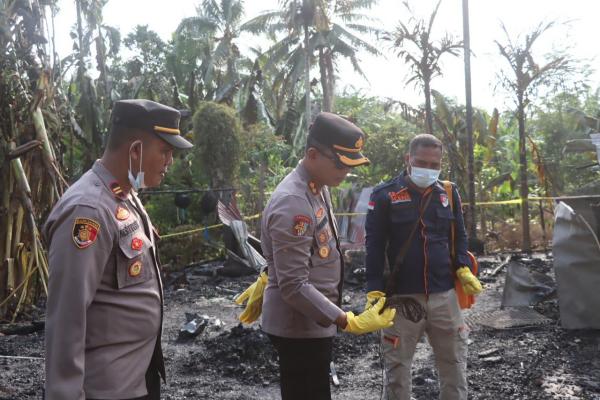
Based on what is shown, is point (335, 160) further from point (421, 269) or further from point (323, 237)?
point (421, 269)

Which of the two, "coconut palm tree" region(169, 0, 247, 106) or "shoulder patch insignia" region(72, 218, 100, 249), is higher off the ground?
"coconut palm tree" region(169, 0, 247, 106)

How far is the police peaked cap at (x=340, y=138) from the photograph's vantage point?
262cm

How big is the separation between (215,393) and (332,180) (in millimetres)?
2849

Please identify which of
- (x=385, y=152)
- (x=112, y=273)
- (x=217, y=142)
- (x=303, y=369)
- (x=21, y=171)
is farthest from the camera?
(x=385, y=152)

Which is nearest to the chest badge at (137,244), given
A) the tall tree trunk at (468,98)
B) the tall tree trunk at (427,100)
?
the tall tree trunk at (468,98)

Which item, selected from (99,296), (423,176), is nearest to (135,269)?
(99,296)

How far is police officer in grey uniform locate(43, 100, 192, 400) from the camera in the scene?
171 centimetres

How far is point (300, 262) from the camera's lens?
2480 millimetres

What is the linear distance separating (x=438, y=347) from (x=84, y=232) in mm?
2403

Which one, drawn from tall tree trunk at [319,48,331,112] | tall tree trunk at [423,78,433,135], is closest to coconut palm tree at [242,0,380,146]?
tall tree trunk at [319,48,331,112]

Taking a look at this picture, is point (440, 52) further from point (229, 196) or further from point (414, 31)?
point (229, 196)

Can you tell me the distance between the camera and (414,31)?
1458 cm

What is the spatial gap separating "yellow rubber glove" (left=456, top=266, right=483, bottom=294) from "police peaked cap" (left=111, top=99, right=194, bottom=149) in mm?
2136

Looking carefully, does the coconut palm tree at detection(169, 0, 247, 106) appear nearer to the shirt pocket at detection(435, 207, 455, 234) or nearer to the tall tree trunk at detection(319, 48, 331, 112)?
the tall tree trunk at detection(319, 48, 331, 112)
